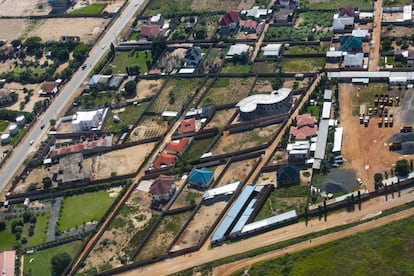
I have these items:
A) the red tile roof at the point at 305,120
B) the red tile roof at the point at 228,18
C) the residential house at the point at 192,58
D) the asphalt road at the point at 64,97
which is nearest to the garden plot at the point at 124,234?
the asphalt road at the point at 64,97

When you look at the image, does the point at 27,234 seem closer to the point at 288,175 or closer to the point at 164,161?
the point at 164,161

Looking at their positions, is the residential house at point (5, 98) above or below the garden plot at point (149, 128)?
above

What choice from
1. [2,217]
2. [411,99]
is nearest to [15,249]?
[2,217]

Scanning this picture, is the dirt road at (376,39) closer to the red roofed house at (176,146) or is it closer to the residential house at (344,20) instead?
the residential house at (344,20)

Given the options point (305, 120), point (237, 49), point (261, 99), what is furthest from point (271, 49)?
point (305, 120)

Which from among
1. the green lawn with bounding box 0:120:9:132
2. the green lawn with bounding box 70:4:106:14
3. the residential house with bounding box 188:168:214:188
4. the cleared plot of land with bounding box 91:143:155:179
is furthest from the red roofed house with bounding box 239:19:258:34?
the green lawn with bounding box 0:120:9:132
